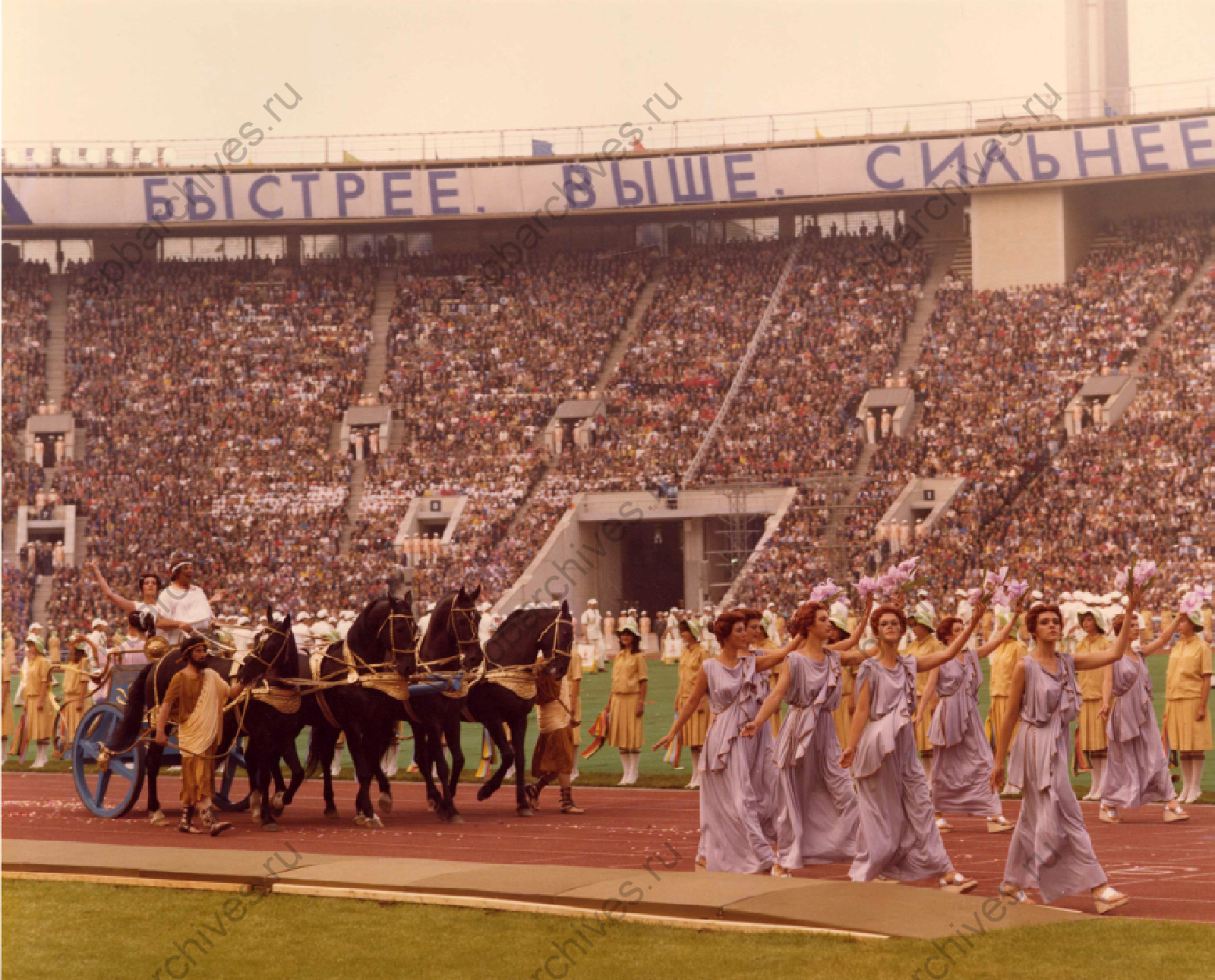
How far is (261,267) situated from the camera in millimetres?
51781

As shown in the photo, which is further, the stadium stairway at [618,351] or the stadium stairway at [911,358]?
the stadium stairway at [618,351]

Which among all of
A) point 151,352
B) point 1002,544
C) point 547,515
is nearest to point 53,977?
point 1002,544

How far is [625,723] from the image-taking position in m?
17.8

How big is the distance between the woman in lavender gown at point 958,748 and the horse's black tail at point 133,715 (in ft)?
21.7

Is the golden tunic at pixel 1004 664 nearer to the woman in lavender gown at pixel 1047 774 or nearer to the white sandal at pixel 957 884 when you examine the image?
the white sandal at pixel 957 884

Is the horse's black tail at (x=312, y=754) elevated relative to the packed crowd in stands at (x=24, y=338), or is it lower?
lower

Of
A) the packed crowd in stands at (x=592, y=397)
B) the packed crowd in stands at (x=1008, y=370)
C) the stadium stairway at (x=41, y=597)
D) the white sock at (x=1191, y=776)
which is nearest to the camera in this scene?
the white sock at (x=1191, y=776)

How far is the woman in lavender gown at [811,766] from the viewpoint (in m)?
11.1

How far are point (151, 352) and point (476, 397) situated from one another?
10.1 m

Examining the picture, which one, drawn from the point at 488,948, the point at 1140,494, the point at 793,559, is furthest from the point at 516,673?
the point at 1140,494

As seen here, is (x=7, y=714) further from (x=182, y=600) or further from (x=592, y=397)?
(x=592, y=397)

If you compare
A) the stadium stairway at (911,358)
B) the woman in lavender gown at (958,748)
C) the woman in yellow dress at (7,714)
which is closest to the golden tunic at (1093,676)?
the woman in lavender gown at (958,748)

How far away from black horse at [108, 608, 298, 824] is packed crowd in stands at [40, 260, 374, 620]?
26.0 metres

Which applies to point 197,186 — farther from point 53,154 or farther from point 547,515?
point 547,515
